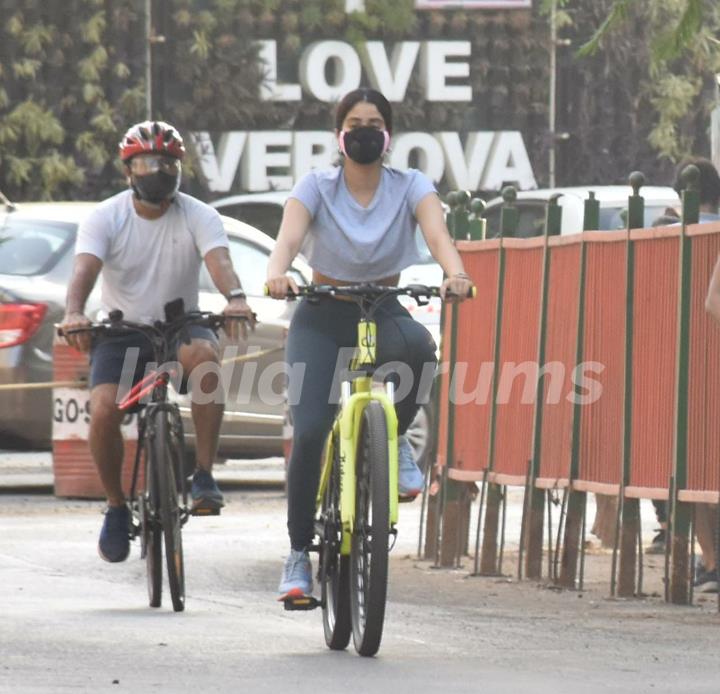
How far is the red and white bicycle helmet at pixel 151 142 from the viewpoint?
9.87m

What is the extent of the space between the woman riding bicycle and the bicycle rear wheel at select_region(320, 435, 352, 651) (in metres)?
0.07

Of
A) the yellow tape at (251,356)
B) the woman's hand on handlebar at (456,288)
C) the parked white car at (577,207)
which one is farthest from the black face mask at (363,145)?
the parked white car at (577,207)

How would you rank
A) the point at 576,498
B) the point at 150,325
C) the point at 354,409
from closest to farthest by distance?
the point at 354,409 → the point at 150,325 → the point at 576,498

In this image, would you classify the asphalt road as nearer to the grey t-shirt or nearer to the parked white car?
the grey t-shirt

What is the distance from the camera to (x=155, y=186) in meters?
9.82

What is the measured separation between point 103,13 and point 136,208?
2060 cm

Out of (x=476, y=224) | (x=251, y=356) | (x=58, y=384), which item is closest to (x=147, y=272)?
(x=476, y=224)

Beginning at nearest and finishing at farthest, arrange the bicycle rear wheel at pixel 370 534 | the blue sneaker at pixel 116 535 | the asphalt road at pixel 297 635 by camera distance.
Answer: the asphalt road at pixel 297 635, the bicycle rear wheel at pixel 370 534, the blue sneaker at pixel 116 535

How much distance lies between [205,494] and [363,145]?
5.92ft

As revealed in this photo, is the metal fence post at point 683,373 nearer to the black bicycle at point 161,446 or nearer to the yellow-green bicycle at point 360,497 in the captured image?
the black bicycle at point 161,446

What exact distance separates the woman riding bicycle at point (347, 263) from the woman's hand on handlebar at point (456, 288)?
174 millimetres

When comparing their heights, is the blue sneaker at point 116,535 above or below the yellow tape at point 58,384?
below

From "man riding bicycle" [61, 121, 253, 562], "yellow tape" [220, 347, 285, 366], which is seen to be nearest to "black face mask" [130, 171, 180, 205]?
"man riding bicycle" [61, 121, 253, 562]

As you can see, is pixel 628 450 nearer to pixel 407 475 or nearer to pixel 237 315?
pixel 237 315
